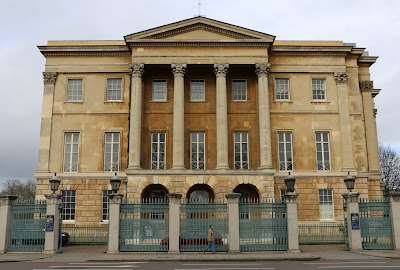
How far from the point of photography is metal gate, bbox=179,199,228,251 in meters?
22.9

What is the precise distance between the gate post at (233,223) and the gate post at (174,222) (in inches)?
111

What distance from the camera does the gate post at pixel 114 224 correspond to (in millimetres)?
22625

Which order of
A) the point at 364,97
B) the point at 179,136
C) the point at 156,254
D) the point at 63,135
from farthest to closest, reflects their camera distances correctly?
1. the point at 364,97
2. the point at 63,135
3. the point at 179,136
4. the point at 156,254

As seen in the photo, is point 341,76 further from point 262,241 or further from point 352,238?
point 262,241

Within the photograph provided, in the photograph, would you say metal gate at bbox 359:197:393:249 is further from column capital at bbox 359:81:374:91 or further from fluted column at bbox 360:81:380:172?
column capital at bbox 359:81:374:91

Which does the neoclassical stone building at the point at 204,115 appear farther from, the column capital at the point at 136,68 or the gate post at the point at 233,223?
the gate post at the point at 233,223

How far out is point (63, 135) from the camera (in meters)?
34.1

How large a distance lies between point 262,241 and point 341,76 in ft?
59.8

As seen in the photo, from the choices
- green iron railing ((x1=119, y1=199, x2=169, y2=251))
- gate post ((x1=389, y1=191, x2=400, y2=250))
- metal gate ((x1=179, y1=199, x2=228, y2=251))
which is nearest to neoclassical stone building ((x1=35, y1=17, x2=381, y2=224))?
metal gate ((x1=179, y1=199, x2=228, y2=251))

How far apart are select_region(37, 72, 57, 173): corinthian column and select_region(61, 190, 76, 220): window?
251cm

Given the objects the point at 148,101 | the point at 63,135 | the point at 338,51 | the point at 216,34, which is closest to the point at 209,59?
the point at 216,34

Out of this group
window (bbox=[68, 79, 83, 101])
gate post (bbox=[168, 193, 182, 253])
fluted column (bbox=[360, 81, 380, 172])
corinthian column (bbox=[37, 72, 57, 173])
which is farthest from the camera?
fluted column (bbox=[360, 81, 380, 172])

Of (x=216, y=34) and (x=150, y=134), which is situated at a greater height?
(x=216, y=34)

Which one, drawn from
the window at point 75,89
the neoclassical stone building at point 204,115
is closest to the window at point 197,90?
the neoclassical stone building at point 204,115
